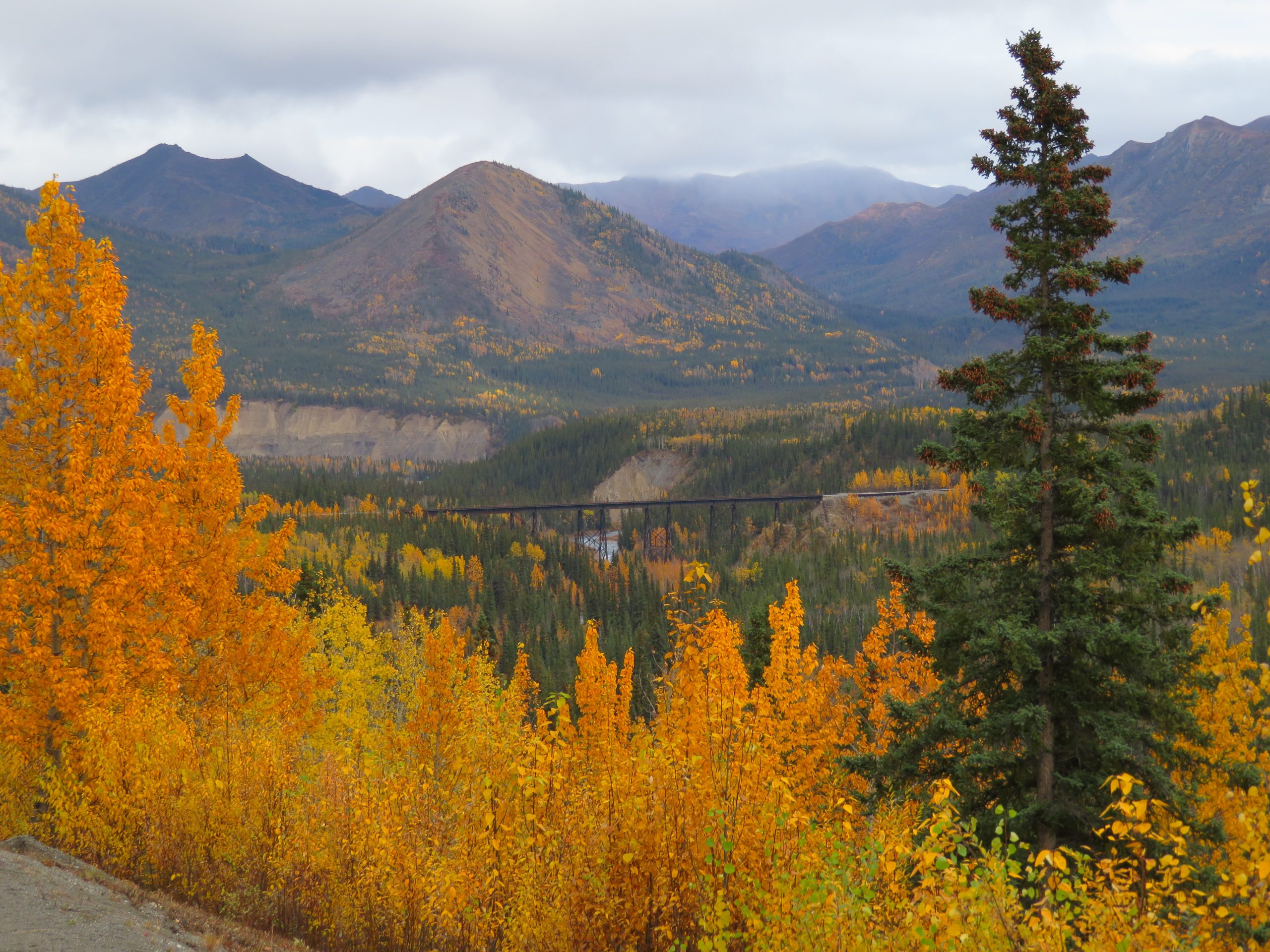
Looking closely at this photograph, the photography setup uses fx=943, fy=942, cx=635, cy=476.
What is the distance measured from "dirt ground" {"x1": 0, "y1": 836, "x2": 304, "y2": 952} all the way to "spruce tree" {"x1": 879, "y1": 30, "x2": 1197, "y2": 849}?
12.0m

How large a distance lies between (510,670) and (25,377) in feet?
245

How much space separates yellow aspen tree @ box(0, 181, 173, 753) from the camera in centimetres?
1720

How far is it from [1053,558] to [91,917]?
657 inches

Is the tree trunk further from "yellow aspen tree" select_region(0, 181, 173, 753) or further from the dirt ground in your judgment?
"yellow aspen tree" select_region(0, 181, 173, 753)

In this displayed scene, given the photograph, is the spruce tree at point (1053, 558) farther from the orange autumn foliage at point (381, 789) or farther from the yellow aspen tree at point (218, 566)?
the yellow aspen tree at point (218, 566)

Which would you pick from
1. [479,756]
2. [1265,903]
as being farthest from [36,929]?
[1265,903]

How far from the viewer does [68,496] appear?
57.5 ft

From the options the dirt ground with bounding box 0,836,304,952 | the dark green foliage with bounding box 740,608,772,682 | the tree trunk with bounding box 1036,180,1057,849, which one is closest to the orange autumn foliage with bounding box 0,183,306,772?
the dirt ground with bounding box 0,836,304,952

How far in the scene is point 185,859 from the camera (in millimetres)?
15453

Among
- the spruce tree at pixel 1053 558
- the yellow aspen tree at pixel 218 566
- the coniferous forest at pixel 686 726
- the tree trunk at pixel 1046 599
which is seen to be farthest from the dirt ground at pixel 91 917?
the tree trunk at pixel 1046 599

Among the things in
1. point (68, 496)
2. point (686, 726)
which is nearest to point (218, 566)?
point (68, 496)

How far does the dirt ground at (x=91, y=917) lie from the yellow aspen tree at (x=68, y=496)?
340cm

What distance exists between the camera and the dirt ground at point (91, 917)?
11742 millimetres

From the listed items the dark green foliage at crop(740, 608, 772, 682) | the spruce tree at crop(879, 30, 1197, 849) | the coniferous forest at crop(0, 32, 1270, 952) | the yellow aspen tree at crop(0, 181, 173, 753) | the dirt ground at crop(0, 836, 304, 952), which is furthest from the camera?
the dark green foliage at crop(740, 608, 772, 682)
